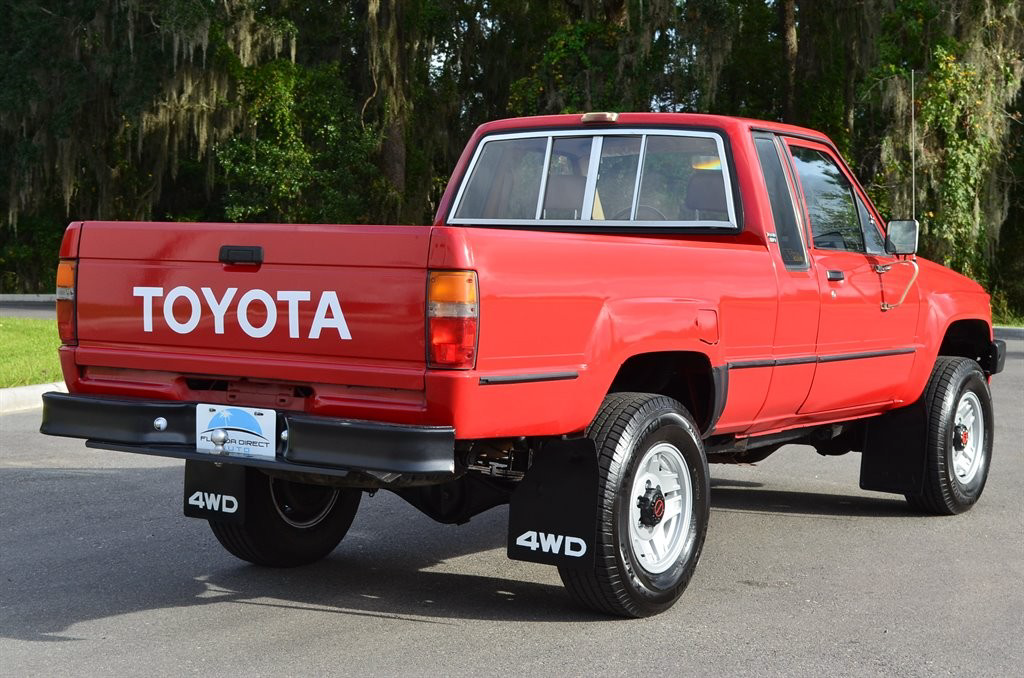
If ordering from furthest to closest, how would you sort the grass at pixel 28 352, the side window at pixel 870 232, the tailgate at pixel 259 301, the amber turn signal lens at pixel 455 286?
1. the grass at pixel 28 352
2. the side window at pixel 870 232
3. the tailgate at pixel 259 301
4. the amber turn signal lens at pixel 455 286

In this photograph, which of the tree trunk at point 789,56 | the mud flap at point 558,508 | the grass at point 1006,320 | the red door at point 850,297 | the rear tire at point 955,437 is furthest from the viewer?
the tree trunk at point 789,56

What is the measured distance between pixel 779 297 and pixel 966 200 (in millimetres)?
18966

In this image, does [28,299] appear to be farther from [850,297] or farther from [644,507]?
[644,507]

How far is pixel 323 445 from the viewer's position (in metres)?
4.66

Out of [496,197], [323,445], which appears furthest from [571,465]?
[496,197]

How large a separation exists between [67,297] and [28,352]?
11.2 m

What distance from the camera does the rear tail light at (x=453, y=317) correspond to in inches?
178

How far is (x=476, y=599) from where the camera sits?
569cm

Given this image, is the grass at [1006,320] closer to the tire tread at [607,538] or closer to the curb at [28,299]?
the tire tread at [607,538]

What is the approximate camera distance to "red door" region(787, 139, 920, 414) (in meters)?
6.62

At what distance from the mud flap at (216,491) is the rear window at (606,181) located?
1927 millimetres

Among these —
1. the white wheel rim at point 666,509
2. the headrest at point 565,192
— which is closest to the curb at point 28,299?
the headrest at point 565,192

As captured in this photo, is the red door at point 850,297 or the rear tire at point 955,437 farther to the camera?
the rear tire at point 955,437

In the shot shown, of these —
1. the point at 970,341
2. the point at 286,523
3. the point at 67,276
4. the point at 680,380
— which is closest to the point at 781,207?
the point at 680,380
